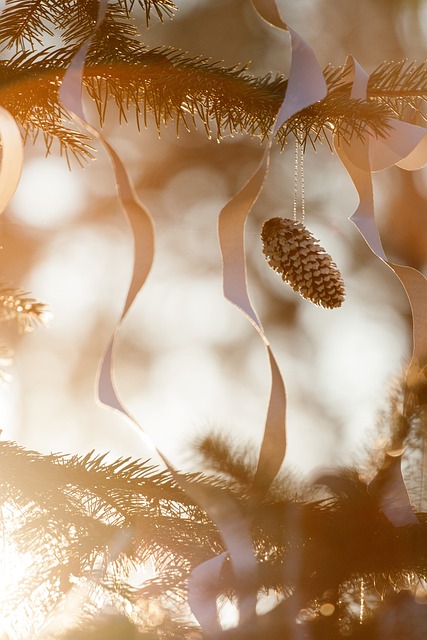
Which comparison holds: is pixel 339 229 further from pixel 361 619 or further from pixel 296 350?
pixel 361 619

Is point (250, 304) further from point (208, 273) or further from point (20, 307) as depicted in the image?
point (208, 273)

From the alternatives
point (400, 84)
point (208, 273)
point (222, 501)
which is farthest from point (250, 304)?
point (208, 273)

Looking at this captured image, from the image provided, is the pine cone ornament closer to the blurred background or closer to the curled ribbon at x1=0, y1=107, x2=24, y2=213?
the curled ribbon at x1=0, y1=107, x2=24, y2=213

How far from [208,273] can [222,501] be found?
171 cm

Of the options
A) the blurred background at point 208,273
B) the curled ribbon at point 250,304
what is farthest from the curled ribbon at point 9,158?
the blurred background at point 208,273

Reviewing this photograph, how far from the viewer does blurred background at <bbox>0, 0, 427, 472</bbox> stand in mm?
1775

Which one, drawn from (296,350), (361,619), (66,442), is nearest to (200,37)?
(296,350)

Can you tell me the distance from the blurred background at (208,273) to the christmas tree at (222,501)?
1302 mm

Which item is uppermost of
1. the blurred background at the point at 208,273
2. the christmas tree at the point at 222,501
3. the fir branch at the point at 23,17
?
the fir branch at the point at 23,17

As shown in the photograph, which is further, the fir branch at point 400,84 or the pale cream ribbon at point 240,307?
the fir branch at point 400,84

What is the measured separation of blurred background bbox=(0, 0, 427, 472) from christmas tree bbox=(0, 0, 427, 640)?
1.30m

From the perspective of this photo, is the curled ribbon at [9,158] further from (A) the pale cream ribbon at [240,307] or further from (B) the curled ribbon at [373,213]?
(B) the curled ribbon at [373,213]

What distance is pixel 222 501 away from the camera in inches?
13.6

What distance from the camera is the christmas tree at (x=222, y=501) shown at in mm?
338
